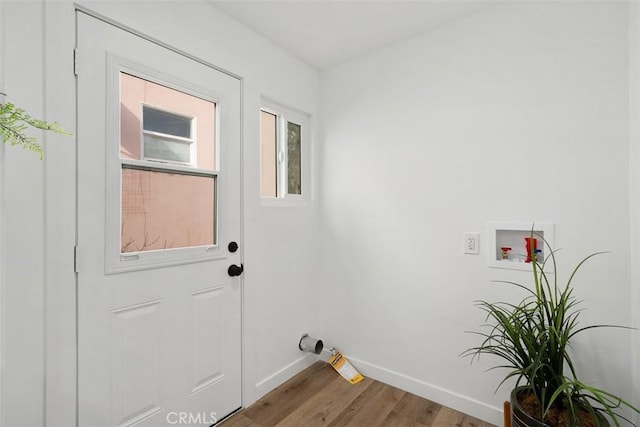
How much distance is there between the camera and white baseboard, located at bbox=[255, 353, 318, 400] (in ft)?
6.55

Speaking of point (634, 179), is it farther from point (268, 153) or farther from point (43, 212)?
point (43, 212)

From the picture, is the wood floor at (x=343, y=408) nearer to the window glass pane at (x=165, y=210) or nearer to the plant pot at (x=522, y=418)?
the plant pot at (x=522, y=418)

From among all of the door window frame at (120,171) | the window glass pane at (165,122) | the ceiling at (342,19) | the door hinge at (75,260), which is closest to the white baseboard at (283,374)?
the door window frame at (120,171)

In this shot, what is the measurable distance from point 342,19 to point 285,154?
0.96m

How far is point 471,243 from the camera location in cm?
182

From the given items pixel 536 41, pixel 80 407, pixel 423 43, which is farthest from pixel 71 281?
pixel 536 41

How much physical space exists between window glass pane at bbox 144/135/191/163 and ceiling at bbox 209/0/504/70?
83 centimetres

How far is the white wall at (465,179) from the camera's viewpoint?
1.45m

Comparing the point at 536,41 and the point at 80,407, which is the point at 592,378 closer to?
the point at 536,41

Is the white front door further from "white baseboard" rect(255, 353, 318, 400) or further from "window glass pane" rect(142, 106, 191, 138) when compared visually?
"white baseboard" rect(255, 353, 318, 400)

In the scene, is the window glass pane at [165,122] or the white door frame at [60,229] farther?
the window glass pane at [165,122]

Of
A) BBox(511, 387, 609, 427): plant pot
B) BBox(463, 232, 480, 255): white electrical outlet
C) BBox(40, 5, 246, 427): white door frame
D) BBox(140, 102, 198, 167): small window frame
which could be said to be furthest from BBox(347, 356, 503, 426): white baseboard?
BBox(140, 102, 198, 167): small window frame

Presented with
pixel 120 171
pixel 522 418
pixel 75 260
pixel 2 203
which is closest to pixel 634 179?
pixel 522 418

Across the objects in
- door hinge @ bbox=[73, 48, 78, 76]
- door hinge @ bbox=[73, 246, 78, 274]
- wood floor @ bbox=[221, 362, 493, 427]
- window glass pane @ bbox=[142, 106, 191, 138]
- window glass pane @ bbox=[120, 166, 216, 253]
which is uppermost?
door hinge @ bbox=[73, 48, 78, 76]
